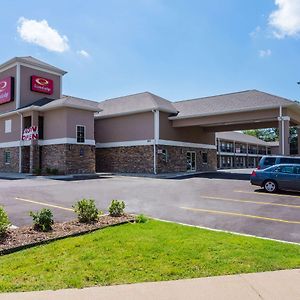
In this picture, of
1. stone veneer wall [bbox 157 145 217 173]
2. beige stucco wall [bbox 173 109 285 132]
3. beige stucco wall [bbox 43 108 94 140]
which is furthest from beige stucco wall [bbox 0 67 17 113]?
beige stucco wall [bbox 173 109 285 132]

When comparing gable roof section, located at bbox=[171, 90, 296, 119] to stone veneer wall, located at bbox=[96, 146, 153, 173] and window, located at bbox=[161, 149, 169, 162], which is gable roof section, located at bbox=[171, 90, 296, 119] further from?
stone veneer wall, located at bbox=[96, 146, 153, 173]

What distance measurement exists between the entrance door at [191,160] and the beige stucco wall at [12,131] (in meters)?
16.3

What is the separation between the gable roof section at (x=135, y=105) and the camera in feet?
95.9

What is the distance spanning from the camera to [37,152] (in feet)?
94.4

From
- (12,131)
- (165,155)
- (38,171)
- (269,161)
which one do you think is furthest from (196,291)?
(12,131)

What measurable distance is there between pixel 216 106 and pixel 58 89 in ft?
54.9

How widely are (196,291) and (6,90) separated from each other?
32592 millimetres

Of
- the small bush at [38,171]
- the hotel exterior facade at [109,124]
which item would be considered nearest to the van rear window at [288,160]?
the hotel exterior facade at [109,124]

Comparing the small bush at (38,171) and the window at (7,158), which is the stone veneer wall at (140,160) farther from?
the window at (7,158)

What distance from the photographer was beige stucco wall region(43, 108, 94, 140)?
27.2 metres

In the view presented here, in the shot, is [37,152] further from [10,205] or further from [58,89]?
[10,205]

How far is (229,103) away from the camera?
27938mm

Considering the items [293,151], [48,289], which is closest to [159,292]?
[48,289]

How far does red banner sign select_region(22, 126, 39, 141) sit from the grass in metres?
23.3
